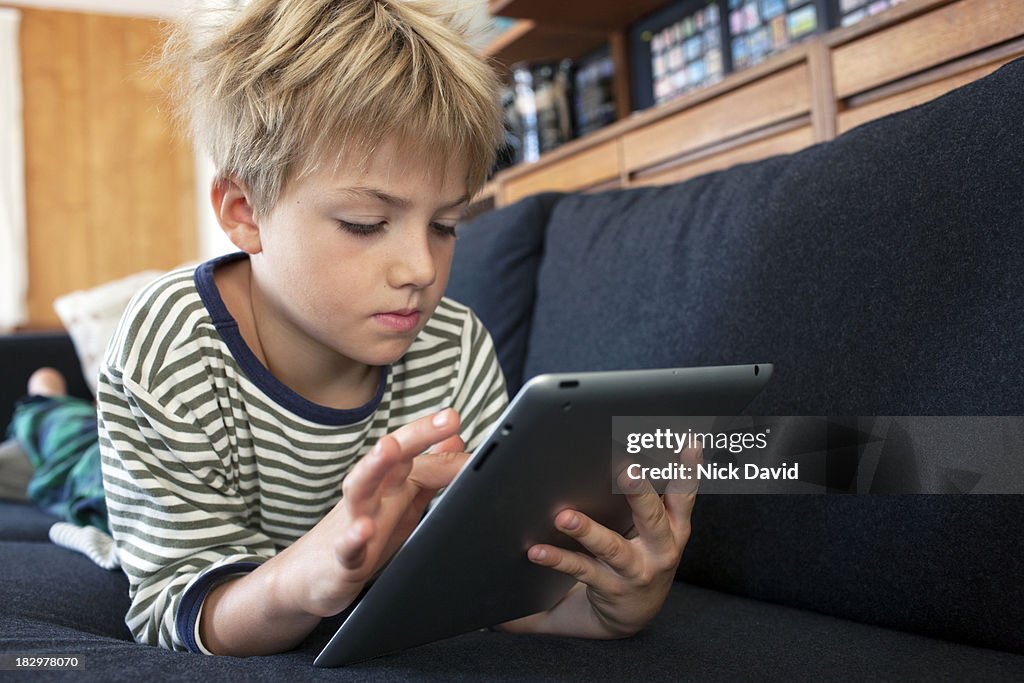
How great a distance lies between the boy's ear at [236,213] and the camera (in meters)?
0.81

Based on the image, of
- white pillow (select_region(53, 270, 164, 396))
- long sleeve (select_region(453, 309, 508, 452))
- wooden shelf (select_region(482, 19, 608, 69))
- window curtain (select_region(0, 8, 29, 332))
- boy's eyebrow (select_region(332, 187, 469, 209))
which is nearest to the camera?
boy's eyebrow (select_region(332, 187, 469, 209))

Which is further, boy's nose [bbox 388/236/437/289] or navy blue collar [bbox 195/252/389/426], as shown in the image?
navy blue collar [bbox 195/252/389/426]

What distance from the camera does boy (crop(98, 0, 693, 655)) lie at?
0.67 meters

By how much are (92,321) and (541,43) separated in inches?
50.5

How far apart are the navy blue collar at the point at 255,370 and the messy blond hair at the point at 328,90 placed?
0.35 ft

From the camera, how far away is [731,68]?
1798 millimetres

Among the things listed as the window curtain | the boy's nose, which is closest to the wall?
the window curtain

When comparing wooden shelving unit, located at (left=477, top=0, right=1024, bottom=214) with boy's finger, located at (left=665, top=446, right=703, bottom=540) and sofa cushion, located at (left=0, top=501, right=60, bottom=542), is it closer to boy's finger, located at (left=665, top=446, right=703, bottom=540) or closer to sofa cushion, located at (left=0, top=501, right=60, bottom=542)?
boy's finger, located at (left=665, top=446, right=703, bottom=540)

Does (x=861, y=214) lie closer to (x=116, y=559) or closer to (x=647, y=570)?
(x=647, y=570)

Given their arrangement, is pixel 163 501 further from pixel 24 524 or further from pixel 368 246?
pixel 24 524

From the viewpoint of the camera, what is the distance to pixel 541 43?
89.2 inches

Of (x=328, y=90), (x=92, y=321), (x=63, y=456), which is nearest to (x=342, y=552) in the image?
(x=328, y=90)

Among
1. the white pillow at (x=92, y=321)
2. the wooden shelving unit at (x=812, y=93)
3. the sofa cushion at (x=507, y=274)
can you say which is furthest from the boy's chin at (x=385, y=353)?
the white pillow at (x=92, y=321)

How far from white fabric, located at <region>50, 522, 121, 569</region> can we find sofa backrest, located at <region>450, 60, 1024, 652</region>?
0.60m
